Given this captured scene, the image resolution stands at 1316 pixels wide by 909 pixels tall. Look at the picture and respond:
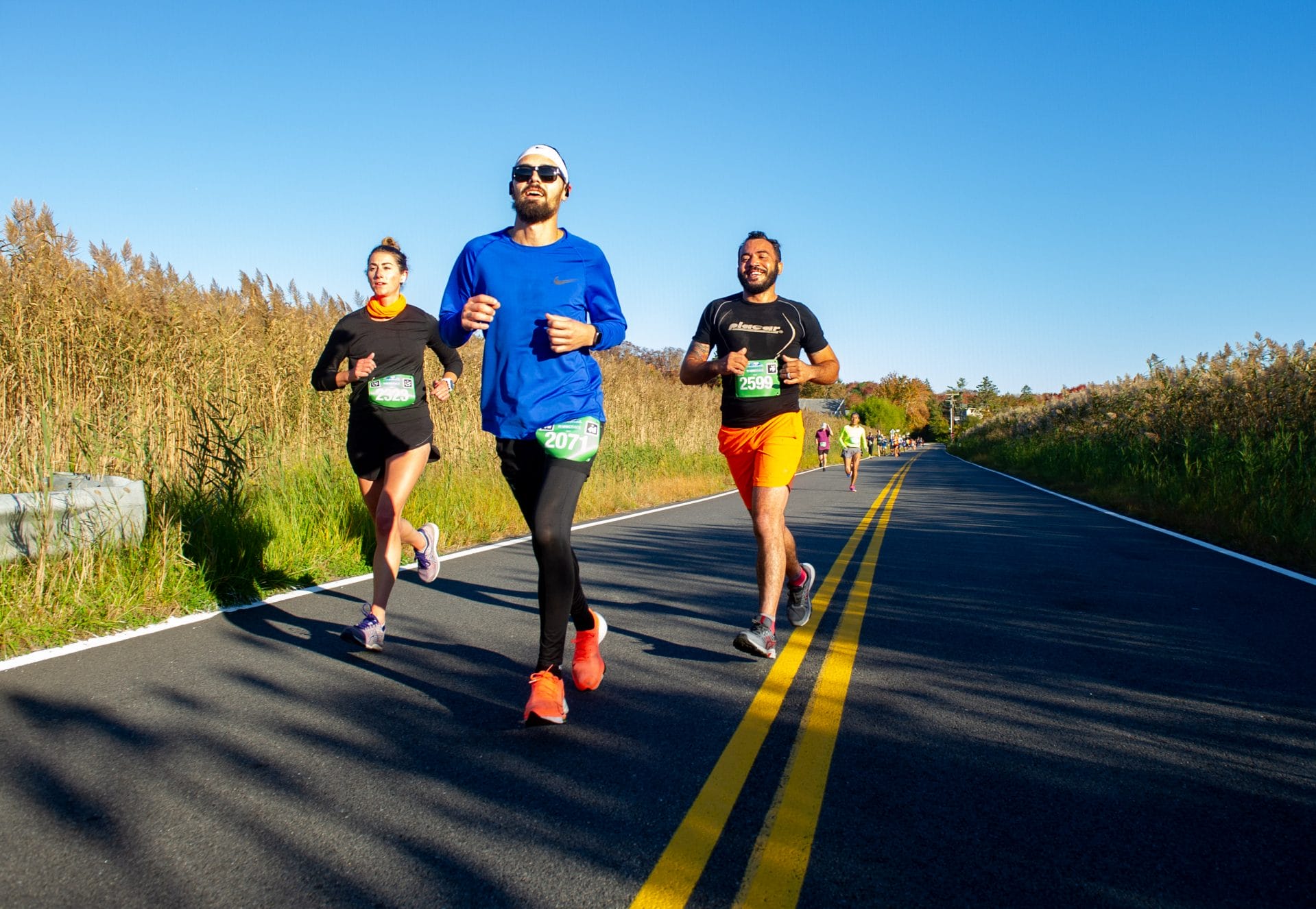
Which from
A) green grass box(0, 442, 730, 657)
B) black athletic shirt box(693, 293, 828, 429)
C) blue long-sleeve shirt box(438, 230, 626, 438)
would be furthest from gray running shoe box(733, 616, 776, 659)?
green grass box(0, 442, 730, 657)

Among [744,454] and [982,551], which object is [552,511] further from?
[982,551]

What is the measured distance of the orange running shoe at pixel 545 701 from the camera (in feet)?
11.7

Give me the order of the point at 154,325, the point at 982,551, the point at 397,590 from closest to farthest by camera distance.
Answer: the point at 397,590 → the point at 154,325 → the point at 982,551

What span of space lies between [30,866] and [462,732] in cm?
144

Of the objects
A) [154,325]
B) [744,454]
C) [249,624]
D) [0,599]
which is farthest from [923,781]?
[154,325]

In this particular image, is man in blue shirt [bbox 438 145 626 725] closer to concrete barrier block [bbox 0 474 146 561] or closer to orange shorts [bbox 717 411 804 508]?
orange shorts [bbox 717 411 804 508]

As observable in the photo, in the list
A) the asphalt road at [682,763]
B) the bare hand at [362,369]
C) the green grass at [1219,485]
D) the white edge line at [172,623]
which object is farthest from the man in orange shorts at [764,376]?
the green grass at [1219,485]

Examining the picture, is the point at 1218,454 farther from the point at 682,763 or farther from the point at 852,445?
the point at 682,763

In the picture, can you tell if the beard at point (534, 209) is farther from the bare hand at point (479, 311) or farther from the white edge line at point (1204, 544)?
the white edge line at point (1204, 544)

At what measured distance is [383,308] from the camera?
17.1 feet

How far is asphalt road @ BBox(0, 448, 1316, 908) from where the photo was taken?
2441mm

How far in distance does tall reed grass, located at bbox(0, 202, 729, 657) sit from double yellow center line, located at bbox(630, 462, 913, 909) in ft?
12.6

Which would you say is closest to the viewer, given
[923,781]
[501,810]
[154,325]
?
[501,810]

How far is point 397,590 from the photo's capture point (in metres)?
6.54
